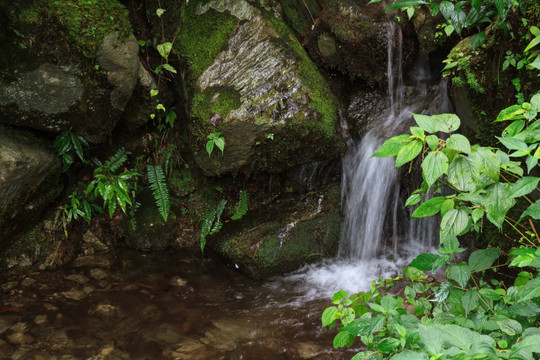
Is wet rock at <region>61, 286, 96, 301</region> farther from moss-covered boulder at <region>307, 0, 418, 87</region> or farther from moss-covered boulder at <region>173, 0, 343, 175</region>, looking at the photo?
moss-covered boulder at <region>307, 0, 418, 87</region>

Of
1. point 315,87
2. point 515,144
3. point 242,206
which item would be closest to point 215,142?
point 242,206

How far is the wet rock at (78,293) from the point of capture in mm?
4332

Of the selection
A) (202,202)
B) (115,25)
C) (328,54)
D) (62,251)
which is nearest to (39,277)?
(62,251)

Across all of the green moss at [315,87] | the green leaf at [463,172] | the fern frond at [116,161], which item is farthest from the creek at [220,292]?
the green leaf at [463,172]

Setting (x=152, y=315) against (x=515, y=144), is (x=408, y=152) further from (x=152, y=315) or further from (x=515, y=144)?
(x=152, y=315)

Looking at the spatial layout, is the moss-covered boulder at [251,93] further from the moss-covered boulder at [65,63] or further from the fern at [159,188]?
the moss-covered boulder at [65,63]

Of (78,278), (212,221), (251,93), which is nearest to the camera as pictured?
(78,278)

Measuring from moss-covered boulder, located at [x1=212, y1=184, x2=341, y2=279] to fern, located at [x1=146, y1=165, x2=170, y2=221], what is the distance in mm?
749

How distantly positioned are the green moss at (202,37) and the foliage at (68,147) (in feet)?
5.34

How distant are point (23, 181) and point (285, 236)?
3112 mm

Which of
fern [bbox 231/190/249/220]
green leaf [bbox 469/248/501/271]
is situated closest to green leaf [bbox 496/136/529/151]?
green leaf [bbox 469/248/501/271]

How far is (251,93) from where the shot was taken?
16.1ft

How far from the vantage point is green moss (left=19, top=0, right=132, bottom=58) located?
14.4 ft

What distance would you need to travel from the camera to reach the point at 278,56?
5.16m
